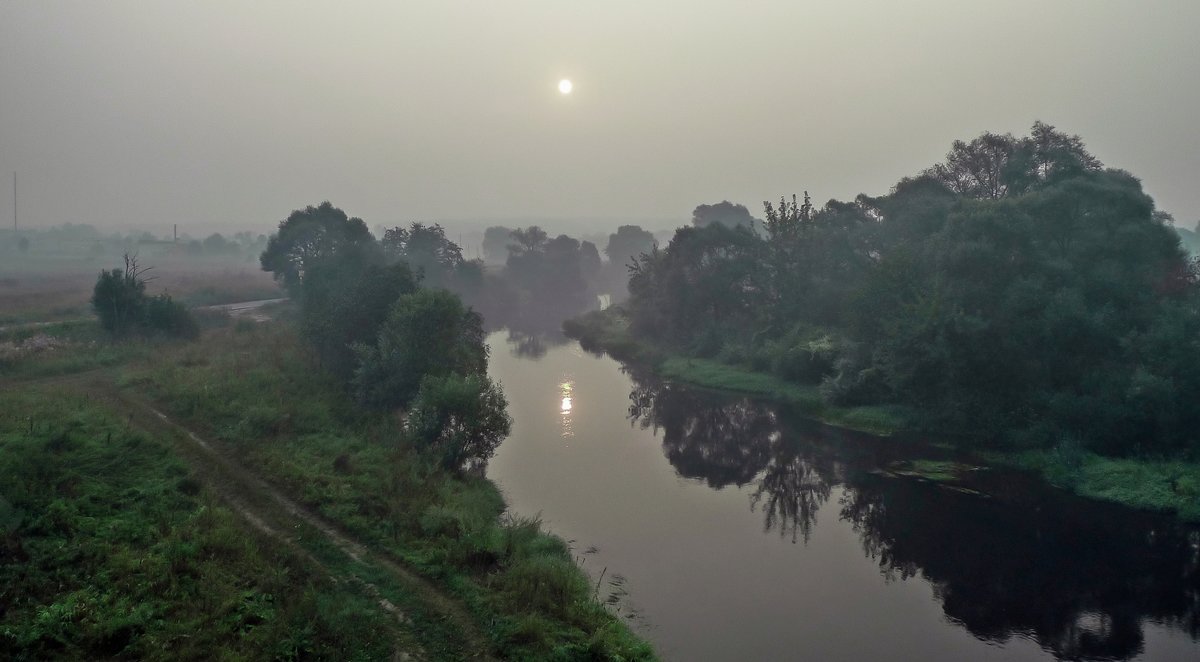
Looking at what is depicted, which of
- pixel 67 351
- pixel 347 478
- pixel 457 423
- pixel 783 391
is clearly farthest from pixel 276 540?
pixel 783 391

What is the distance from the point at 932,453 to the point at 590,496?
15.6m

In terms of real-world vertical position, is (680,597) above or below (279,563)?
below

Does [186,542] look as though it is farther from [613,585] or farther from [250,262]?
[250,262]

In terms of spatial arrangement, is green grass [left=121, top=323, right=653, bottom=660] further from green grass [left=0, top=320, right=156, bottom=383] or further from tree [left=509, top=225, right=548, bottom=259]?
tree [left=509, top=225, right=548, bottom=259]

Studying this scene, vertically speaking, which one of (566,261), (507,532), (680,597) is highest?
(566,261)

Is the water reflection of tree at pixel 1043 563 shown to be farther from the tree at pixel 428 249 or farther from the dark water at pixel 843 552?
the tree at pixel 428 249

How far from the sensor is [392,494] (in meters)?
22.3

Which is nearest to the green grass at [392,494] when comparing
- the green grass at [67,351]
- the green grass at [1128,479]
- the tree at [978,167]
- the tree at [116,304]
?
the green grass at [67,351]

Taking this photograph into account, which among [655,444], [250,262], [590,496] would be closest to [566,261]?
[655,444]

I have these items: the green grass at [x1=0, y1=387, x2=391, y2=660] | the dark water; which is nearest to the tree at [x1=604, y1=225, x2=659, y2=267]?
the dark water

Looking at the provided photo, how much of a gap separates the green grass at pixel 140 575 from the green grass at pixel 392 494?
8.19 feet

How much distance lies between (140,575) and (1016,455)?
30630mm

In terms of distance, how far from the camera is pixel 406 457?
84.8 ft

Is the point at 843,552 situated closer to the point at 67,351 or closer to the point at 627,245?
the point at 67,351
